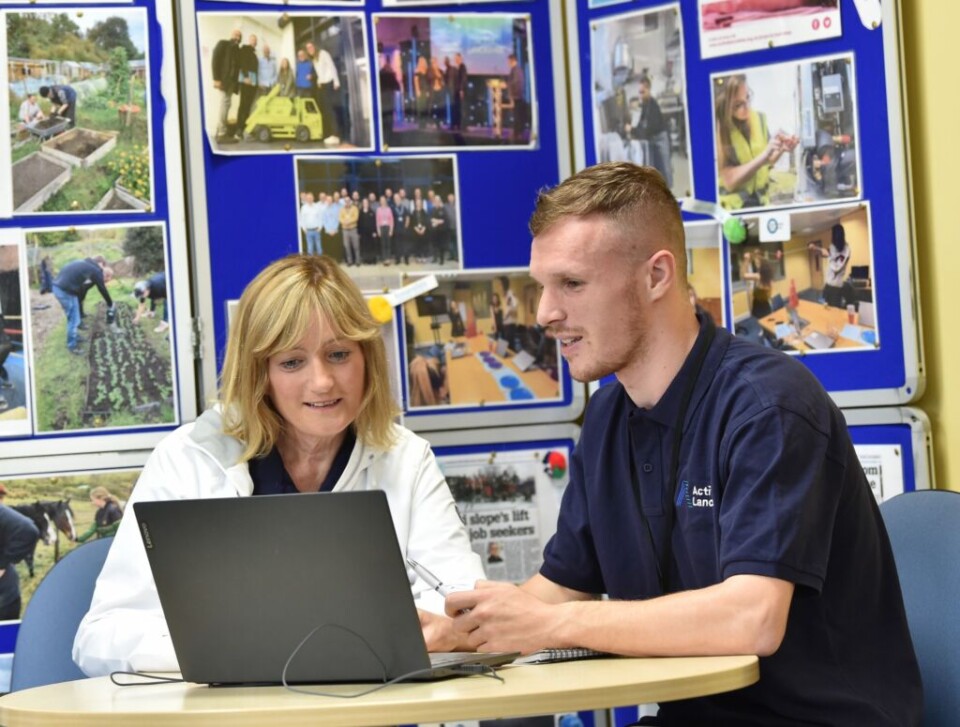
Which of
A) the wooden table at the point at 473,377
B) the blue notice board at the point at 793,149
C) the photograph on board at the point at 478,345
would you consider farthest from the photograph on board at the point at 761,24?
the wooden table at the point at 473,377

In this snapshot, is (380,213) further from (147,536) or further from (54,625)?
(147,536)

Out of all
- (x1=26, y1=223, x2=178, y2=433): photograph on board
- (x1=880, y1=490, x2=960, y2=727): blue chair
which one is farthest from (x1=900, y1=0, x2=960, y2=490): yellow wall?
(x1=26, y1=223, x2=178, y2=433): photograph on board

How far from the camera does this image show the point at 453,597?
171cm

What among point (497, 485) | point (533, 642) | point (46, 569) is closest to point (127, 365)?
point (46, 569)

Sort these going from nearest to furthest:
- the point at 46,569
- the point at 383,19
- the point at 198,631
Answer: the point at 198,631 < the point at 46,569 < the point at 383,19

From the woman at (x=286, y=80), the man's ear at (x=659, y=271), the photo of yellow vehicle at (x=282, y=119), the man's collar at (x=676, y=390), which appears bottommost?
the man's collar at (x=676, y=390)

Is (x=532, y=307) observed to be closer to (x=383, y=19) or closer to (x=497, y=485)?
(x=497, y=485)

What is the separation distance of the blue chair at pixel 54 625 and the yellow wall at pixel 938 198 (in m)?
1.80

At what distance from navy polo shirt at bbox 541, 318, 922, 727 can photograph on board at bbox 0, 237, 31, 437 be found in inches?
56.1

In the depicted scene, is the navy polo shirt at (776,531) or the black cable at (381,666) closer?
the black cable at (381,666)

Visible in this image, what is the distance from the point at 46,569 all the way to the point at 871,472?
1821 mm

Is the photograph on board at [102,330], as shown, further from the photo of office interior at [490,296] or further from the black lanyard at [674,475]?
the black lanyard at [674,475]

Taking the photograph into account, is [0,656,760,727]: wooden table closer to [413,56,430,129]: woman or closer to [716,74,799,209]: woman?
[716,74,799,209]: woman

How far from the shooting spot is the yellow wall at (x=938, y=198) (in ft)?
9.02
